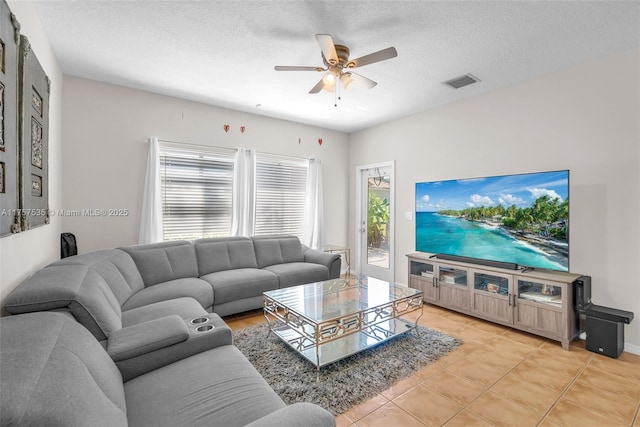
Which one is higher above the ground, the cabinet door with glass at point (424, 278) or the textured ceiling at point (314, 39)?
the textured ceiling at point (314, 39)

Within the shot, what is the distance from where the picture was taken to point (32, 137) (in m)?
1.89

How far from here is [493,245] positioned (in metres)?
3.23

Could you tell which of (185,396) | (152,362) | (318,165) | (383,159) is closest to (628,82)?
(383,159)

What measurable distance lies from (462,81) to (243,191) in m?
3.20

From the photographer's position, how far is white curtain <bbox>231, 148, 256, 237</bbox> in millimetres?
4262

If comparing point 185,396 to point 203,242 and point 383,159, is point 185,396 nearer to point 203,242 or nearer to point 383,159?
point 203,242

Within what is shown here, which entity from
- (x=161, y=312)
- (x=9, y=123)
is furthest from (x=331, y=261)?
(x=9, y=123)

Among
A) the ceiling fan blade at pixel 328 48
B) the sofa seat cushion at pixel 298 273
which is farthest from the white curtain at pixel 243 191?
the ceiling fan blade at pixel 328 48

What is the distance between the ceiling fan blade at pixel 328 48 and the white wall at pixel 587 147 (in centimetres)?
231

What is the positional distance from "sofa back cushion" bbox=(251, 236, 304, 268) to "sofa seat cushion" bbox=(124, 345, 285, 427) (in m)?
2.47

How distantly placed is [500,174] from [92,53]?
4.54m

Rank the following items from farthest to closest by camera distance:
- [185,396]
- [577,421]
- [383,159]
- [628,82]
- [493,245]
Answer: [383,159] → [493,245] → [628,82] → [577,421] → [185,396]

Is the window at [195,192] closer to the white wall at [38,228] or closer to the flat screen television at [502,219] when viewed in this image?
the white wall at [38,228]

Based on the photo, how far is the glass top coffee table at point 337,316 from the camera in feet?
7.27
